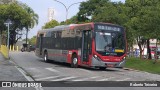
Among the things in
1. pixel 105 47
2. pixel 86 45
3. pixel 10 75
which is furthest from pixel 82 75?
pixel 86 45

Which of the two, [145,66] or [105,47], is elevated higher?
[105,47]

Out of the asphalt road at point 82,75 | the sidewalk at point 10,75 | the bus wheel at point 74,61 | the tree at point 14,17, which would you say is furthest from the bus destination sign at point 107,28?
the tree at point 14,17

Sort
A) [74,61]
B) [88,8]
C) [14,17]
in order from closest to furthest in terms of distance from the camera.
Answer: [74,61]
[88,8]
[14,17]

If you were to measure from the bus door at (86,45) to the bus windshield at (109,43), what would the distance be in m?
0.71

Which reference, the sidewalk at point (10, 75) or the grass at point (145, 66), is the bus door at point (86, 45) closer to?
the grass at point (145, 66)

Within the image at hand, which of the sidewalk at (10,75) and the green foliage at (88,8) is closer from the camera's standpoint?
the sidewalk at (10,75)

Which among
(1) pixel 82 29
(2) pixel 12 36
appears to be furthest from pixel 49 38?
(2) pixel 12 36

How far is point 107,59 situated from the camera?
25766 millimetres

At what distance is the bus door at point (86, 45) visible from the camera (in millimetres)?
25938

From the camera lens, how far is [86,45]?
26.3 m

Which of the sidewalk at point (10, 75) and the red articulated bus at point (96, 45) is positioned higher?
the red articulated bus at point (96, 45)

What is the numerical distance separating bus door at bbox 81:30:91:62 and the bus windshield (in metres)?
0.71

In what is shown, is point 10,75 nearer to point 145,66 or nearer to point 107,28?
point 107,28

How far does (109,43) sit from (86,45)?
5.27 feet
